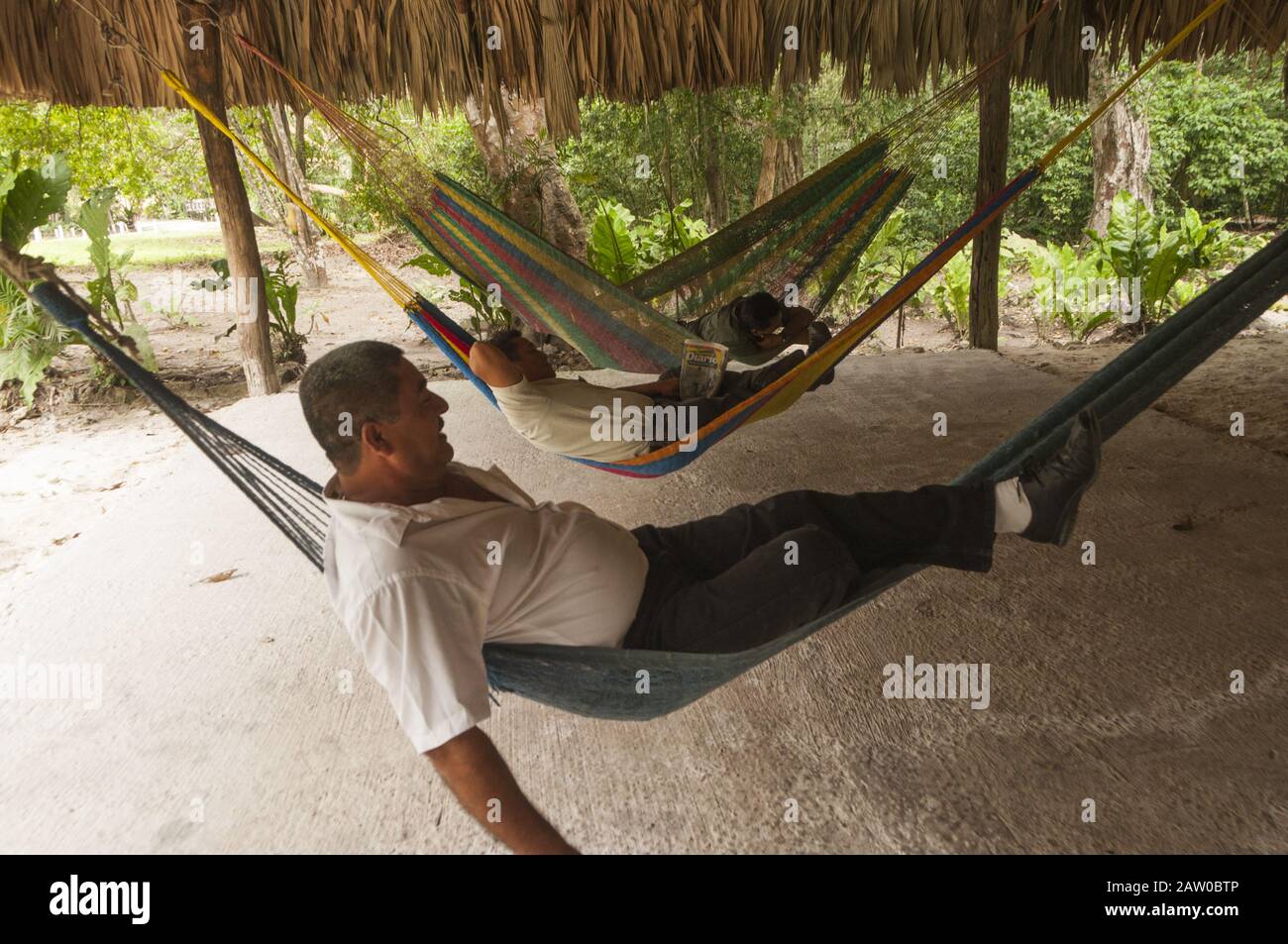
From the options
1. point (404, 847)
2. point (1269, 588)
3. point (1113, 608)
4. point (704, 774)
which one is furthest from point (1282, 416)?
point (404, 847)

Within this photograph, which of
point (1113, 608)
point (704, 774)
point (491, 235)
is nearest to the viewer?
point (704, 774)

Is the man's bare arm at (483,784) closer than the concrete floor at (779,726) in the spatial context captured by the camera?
Yes

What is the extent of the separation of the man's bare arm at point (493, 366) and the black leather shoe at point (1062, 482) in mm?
1034

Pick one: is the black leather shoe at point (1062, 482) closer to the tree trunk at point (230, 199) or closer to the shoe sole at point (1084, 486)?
the shoe sole at point (1084, 486)

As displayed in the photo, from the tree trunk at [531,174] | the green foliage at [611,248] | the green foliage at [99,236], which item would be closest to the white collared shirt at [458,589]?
the green foliage at [611,248]

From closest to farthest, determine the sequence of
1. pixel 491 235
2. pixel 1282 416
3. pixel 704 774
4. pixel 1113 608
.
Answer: pixel 704 774 → pixel 1113 608 → pixel 491 235 → pixel 1282 416

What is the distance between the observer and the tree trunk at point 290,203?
7.39 meters

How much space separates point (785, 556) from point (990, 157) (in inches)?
126

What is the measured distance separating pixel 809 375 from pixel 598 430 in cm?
46

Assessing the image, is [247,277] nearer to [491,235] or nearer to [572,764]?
[491,235]

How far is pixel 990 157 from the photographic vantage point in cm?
358

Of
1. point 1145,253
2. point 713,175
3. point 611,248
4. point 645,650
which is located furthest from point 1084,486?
point 713,175

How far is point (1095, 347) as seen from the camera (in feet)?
13.7
